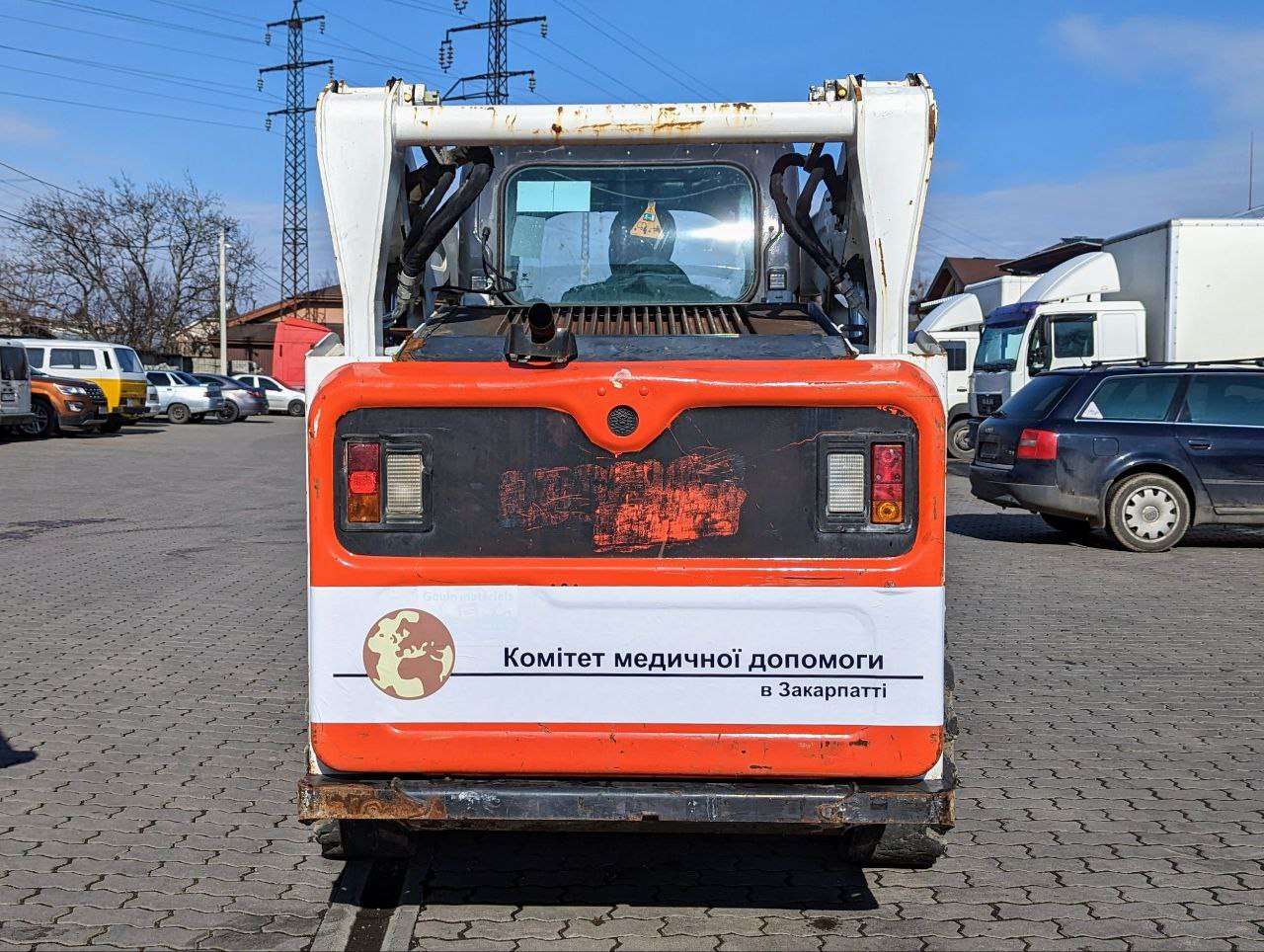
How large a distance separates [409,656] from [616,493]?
720mm

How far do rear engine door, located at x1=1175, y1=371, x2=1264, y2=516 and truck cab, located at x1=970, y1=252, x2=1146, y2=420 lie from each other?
675cm

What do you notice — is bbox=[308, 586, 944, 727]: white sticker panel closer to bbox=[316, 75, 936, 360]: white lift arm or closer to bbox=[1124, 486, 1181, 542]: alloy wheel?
bbox=[316, 75, 936, 360]: white lift arm

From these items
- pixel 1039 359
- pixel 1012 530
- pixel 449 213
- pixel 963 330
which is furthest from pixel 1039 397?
pixel 963 330

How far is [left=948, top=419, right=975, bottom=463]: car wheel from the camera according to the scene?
26.4m

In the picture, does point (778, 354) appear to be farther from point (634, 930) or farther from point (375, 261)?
point (634, 930)

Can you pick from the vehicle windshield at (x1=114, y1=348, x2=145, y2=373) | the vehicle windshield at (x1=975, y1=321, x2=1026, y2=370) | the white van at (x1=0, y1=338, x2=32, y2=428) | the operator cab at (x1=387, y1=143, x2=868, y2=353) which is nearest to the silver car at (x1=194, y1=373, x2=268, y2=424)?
the vehicle windshield at (x1=114, y1=348, x2=145, y2=373)

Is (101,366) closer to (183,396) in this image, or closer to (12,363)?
(12,363)

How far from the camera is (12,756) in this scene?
6000 mm

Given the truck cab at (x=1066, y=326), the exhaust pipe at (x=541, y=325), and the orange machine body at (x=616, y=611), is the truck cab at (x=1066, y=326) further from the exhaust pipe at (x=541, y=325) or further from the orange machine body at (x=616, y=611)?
the exhaust pipe at (x=541, y=325)

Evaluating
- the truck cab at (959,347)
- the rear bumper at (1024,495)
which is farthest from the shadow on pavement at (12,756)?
the truck cab at (959,347)

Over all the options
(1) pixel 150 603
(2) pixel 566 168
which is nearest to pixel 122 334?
A: (1) pixel 150 603

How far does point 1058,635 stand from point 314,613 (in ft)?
21.1

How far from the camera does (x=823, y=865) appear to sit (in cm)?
473

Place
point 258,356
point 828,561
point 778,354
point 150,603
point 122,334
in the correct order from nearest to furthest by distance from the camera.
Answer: point 828,561, point 778,354, point 150,603, point 122,334, point 258,356
